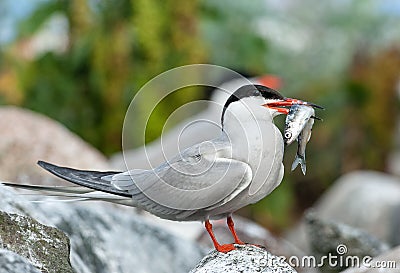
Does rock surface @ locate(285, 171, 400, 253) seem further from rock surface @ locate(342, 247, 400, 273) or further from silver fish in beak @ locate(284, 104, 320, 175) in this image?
silver fish in beak @ locate(284, 104, 320, 175)

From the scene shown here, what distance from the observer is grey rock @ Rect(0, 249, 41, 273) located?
6.96 feet

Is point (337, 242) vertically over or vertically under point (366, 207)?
over

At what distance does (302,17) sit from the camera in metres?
13.6

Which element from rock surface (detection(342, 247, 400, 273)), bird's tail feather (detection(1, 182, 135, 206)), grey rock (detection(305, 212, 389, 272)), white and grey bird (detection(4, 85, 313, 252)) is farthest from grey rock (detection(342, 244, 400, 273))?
bird's tail feather (detection(1, 182, 135, 206))

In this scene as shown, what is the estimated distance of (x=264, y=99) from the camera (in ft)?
8.96

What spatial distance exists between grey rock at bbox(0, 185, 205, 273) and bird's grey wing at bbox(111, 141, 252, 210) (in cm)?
50

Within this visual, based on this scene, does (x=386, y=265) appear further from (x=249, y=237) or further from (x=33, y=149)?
(x=33, y=149)

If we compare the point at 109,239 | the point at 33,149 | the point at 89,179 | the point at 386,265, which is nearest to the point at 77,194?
the point at 89,179

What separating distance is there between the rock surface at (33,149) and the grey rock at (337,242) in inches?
66.3

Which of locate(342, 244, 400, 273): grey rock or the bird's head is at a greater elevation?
the bird's head

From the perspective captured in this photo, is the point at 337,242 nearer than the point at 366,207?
Yes

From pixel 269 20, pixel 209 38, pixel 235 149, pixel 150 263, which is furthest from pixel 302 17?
pixel 235 149

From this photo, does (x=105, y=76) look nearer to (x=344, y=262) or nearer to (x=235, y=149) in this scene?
(x=344, y=262)

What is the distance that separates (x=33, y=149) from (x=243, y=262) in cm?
315
